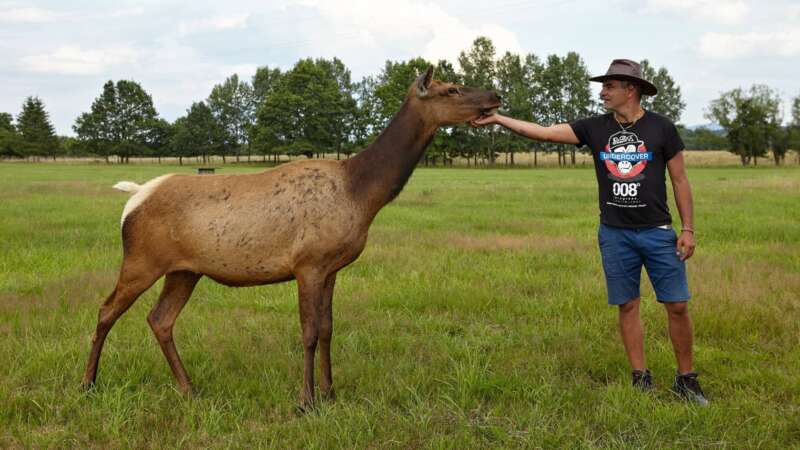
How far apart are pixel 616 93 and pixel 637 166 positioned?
62 centimetres

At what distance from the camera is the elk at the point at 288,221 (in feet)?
16.1

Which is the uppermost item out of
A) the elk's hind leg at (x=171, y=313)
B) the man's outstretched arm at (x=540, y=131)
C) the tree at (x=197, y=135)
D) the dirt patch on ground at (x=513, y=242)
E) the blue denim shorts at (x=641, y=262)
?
the tree at (x=197, y=135)

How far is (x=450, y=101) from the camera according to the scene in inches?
196

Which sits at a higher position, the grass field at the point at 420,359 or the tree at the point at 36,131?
the tree at the point at 36,131

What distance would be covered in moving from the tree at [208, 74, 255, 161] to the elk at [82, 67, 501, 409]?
91.8 metres

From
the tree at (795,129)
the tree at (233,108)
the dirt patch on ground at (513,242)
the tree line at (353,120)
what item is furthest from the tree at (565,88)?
the dirt patch on ground at (513,242)

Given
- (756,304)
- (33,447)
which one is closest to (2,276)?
(33,447)

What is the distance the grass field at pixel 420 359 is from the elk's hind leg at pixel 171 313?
0.22 m

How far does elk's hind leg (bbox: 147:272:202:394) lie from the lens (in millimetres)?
5230

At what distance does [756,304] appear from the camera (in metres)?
7.23

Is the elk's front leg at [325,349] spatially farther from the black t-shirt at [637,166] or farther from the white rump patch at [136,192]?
the black t-shirt at [637,166]

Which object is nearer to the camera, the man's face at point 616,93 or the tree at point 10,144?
the man's face at point 616,93

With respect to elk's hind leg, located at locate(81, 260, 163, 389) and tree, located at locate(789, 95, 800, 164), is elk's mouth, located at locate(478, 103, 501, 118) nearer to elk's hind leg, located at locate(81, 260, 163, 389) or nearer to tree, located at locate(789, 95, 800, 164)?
elk's hind leg, located at locate(81, 260, 163, 389)

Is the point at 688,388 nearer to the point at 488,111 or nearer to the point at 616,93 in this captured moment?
the point at 616,93
